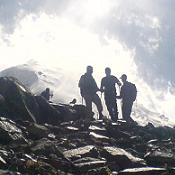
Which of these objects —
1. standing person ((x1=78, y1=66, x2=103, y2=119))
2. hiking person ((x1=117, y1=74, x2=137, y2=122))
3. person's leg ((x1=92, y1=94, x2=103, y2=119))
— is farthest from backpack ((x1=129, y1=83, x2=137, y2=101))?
standing person ((x1=78, y1=66, x2=103, y2=119))

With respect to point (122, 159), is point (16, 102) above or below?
above

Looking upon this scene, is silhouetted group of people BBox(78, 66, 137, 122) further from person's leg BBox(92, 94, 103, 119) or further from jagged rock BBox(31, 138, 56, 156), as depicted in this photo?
jagged rock BBox(31, 138, 56, 156)

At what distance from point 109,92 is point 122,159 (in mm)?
12155

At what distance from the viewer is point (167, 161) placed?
62.3 ft

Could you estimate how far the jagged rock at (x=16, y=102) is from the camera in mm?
24688

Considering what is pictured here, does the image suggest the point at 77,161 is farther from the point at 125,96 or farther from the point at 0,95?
the point at 125,96

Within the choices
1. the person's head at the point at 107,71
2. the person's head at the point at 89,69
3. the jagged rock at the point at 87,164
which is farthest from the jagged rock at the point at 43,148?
the person's head at the point at 107,71

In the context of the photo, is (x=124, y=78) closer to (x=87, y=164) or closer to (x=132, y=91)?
(x=132, y=91)

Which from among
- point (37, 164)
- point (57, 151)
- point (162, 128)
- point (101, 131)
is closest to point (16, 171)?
point (37, 164)

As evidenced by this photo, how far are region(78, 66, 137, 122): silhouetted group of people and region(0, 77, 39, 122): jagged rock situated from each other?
4.87m

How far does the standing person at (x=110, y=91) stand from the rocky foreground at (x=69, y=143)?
1.79 meters

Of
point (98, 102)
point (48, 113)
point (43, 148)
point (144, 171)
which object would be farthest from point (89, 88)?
point (144, 171)

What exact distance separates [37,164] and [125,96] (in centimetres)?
1617

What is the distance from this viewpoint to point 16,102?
25.3 m
